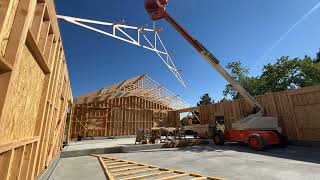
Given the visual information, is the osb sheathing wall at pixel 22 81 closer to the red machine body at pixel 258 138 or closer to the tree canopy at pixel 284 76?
the red machine body at pixel 258 138

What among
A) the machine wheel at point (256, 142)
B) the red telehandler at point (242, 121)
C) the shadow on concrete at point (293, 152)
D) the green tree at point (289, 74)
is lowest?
the shadow on concrete at point (293, 152)

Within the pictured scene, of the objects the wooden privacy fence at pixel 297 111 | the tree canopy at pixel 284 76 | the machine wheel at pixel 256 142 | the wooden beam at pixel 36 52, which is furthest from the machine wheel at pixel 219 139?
the tree canopy at pixel 284 76

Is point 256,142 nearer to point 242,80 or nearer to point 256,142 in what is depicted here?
point 256,142

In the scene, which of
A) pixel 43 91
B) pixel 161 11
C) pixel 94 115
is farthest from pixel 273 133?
pixel 94 115

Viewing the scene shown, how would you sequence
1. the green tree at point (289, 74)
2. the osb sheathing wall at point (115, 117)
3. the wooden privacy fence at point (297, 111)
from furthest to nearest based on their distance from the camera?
the green tree at point (289, 74)
the osb sheathing wall at point (115, 117)
the wooden privacy fence at point (297, 111)

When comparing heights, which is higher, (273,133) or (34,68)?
(34,68)

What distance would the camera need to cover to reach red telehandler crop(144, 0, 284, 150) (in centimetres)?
1040

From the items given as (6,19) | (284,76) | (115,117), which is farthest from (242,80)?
(6,19)

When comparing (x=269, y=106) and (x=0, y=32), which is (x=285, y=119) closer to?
(x=269, y=106)

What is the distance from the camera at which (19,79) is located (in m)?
2.50

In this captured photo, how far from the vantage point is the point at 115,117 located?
23.1 meters

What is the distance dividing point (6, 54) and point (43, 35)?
1607 mm

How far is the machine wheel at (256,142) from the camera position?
9859 mm

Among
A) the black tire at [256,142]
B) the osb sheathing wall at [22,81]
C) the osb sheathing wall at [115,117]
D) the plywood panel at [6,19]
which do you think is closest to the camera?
the plywood panel at [6,19]
